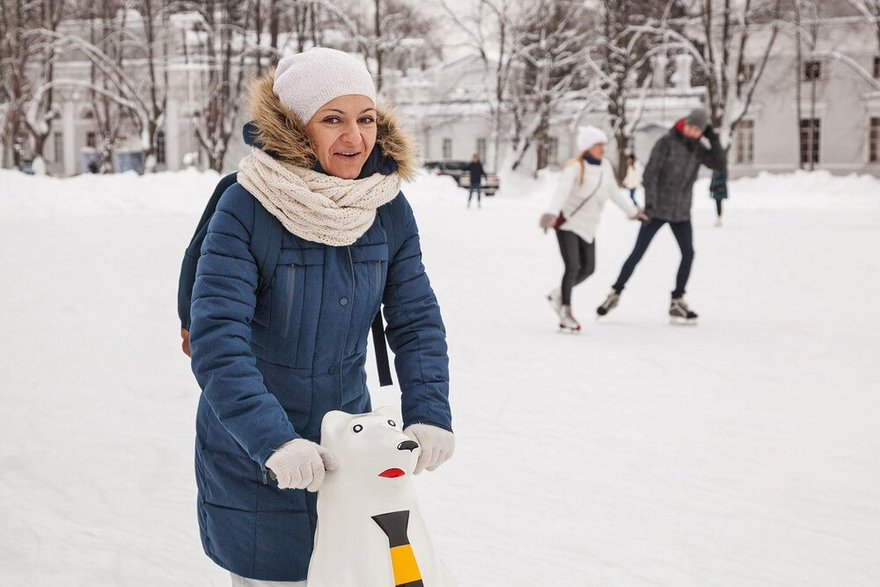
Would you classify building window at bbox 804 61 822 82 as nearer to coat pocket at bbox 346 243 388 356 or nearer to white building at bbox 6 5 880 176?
white building at bbox 6 5 880 176

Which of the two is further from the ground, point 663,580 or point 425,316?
point 425,316

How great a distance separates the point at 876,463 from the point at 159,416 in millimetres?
3482

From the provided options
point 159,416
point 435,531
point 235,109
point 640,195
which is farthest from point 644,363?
point 235,109

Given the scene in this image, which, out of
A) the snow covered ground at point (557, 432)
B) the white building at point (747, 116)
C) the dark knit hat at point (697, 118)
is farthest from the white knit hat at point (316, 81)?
the white building at point (747, 116)

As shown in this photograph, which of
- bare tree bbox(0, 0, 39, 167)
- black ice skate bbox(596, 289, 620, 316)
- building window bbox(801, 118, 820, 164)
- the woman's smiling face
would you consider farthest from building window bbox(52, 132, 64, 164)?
the woman's smiling face

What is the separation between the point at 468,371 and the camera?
729cm

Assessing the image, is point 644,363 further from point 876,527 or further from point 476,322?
point 876,527

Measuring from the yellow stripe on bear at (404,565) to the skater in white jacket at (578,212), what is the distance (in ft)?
22.4

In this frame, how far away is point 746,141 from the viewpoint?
1751 inches

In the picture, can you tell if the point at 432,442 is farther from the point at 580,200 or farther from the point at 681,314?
the point at 681,314

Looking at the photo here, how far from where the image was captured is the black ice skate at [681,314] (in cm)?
936

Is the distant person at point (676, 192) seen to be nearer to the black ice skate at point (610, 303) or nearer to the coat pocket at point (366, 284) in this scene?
the black ice skate at point (610, 303)

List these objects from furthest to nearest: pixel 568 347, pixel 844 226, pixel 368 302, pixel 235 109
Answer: pixel 235 109 → pixel 844 226 → pixel 568 347 → pixel 368 302

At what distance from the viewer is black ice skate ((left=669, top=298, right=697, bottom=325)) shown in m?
9.36
